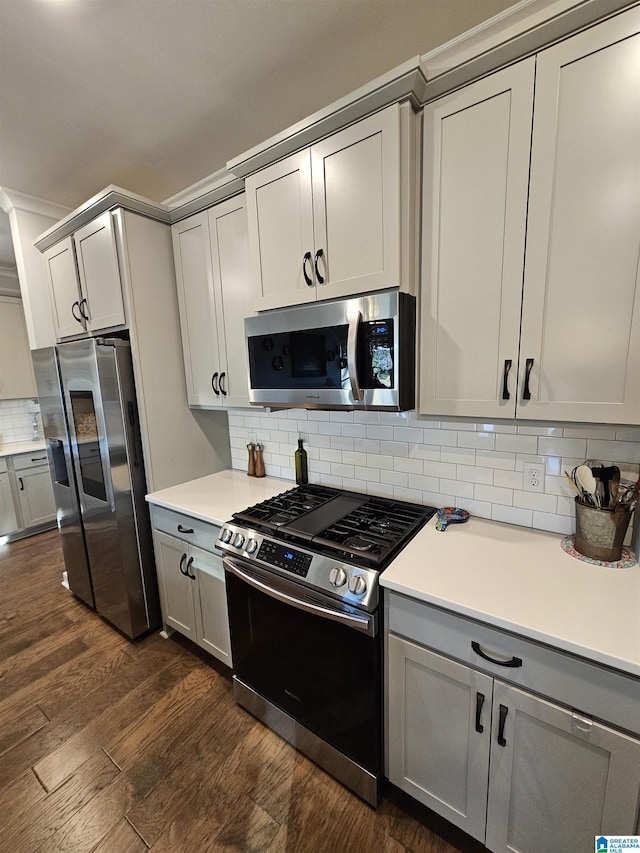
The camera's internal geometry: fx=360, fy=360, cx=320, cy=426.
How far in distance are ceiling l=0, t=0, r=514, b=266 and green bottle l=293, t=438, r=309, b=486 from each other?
173 centimetres

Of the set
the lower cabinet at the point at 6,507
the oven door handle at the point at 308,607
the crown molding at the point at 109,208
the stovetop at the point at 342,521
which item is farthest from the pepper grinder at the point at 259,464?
the lower cabinet at the point at 6,507

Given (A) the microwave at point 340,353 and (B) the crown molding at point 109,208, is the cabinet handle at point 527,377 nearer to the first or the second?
(A) the microwave at point 340,353

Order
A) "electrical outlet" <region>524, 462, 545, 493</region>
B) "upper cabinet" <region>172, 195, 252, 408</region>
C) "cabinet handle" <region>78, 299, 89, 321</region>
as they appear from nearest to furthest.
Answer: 1. "electrical outlet" <region>524, 462, 545, 493</region>
2. "upper cabinet" <region>172, 195, 252, 408</region>
3. "cabinet handle" <region>78, 299, 89, 321</region>

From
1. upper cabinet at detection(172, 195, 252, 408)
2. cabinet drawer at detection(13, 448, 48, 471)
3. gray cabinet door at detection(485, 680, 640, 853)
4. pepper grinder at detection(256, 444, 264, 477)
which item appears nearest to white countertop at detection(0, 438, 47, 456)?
cabinet drawer at detection(13, 448, 48, 471)

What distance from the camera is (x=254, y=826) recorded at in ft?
4.35

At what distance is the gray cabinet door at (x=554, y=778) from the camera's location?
0.89m

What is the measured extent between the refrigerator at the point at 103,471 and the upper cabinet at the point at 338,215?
101 centimetres

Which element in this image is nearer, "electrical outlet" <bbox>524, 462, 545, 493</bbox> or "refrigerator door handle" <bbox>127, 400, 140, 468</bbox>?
"electrical outlet" <bbox>524, 462, 545, 493</bbox>

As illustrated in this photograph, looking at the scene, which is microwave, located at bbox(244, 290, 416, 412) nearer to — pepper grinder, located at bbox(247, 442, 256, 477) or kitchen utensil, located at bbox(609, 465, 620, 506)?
kitchen utensil, located at bbox(609, 465, 620, 506)

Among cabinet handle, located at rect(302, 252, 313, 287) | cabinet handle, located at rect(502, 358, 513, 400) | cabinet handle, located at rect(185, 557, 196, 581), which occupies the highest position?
cabinet handle, located at rect(302, 252, 313, 287)

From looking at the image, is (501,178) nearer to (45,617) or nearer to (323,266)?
(323,266)

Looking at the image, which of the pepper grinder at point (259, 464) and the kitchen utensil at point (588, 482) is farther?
the pepper grinder at point (259, 464)

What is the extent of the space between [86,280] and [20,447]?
2639 mm

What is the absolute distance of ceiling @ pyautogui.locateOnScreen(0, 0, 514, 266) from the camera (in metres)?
1.27
